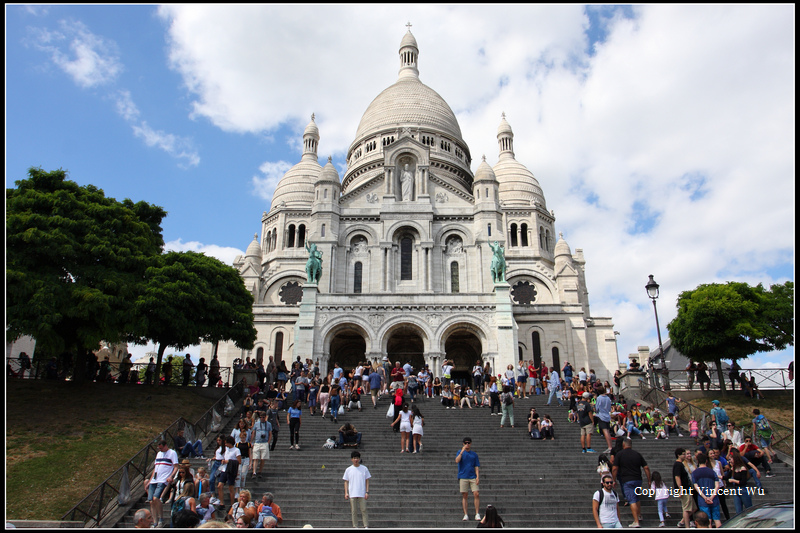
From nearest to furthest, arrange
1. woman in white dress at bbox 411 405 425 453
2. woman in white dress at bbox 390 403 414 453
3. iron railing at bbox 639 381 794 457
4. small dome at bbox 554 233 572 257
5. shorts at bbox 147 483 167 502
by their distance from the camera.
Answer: shorts at bbox 147 483 167 502, woman in white dress at bbox 411 405 425 453, woman in white dress at bbox 390 403 414 453, iron railing at bbox 639 381 794 457, small dome at bbox 554 233 572 257

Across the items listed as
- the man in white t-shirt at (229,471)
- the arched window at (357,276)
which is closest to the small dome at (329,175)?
the arched window at (357,276)

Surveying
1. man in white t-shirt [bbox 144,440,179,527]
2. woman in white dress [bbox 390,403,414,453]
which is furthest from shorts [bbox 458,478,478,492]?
man in white t-shirt [bbox 144,440,179,527]

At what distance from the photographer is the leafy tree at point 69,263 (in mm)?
20531

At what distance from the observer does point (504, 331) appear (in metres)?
32.0

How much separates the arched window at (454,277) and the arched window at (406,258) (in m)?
2.67

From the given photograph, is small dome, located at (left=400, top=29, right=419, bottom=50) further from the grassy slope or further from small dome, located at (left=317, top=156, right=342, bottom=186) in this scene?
the grassy slope

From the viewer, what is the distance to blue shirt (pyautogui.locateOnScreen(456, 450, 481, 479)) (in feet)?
39.0

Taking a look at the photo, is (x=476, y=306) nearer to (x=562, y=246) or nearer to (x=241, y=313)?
(x=241, y=313)

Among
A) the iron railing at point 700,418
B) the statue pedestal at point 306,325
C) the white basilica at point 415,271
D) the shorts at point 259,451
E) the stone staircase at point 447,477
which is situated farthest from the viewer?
the white basilica at point 415,271

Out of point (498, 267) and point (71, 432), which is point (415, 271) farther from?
point (71, 432)

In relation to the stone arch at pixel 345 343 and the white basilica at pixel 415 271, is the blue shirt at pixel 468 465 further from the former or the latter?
the stone arch at pixel 345 343

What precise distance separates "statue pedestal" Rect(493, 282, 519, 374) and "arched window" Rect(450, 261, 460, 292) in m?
5.48

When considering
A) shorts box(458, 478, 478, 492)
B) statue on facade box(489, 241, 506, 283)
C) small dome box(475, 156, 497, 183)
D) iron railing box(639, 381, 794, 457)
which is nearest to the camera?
shorts box(458, 478, 478, 492)

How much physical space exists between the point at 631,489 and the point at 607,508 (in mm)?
1465
